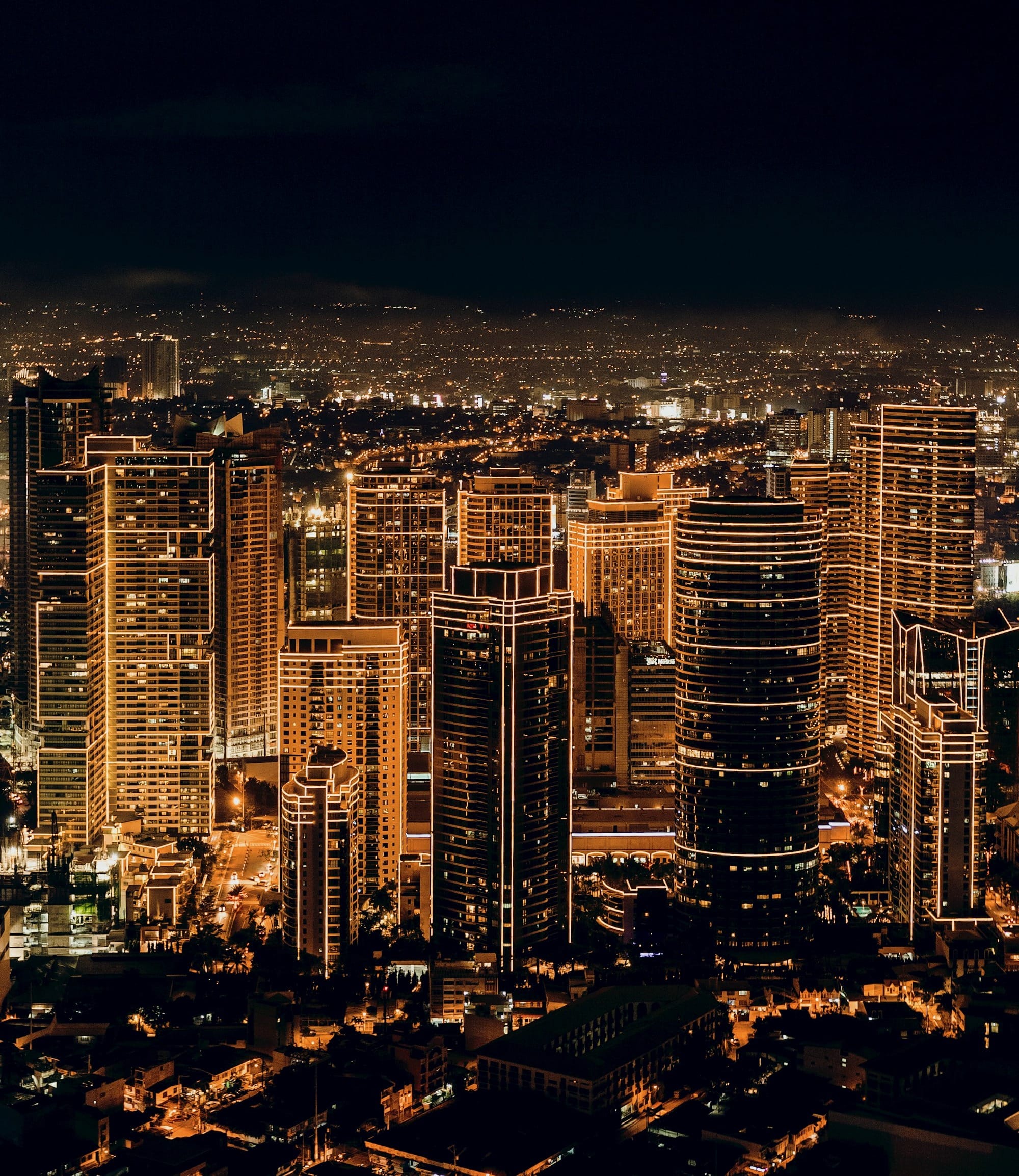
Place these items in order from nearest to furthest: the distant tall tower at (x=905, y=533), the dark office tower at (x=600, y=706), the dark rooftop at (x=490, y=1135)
Result: the dark rooftop at (x=490, y=1135) < the dark office tower at (x=600, y=706) < the distant tall tower at (x=905, y=533)

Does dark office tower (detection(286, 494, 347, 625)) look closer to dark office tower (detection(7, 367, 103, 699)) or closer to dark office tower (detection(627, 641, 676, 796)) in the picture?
dark office tower (detection(7, 367, 103, 699))

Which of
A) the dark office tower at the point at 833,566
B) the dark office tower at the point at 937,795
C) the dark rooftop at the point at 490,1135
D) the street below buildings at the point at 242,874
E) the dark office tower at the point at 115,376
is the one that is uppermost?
the dark office tower at the point at 115,376

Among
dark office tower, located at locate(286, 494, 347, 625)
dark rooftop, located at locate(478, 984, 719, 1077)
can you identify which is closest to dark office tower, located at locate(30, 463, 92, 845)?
dark office tower, located at locate(286, 494, 347, 625)

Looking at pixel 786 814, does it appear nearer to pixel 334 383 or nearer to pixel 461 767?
pixel 461 767

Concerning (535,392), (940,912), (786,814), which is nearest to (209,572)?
(535,392)

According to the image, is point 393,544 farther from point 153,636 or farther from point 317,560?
point 153,636

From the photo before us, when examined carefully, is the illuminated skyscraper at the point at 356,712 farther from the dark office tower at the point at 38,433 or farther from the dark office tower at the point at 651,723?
the dark office tower at the point at 38,433

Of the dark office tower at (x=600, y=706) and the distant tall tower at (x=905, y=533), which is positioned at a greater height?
the distant tall tower at (x=905, y=533)

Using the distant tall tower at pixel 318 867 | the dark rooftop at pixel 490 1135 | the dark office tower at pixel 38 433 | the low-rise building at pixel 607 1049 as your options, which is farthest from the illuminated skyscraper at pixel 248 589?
the dark rooftop at pixel 490 1135
